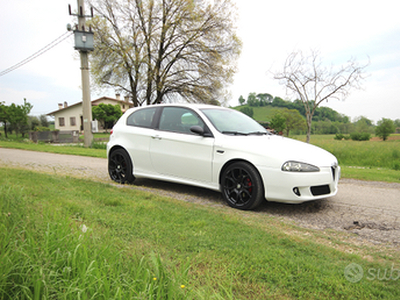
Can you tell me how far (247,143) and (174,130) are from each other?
155 cm

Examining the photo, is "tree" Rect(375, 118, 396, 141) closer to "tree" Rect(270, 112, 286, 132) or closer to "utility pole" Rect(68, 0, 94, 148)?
"tree" Rect(270, 112, 286, 132)

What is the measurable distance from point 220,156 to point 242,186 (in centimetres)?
62

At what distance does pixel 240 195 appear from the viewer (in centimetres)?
460

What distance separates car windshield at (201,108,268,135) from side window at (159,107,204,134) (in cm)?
24

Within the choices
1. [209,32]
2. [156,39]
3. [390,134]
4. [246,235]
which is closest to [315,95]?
[209,32]

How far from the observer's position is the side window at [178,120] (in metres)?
5.39

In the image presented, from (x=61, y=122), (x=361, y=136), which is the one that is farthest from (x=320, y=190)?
(x=61, y=122)

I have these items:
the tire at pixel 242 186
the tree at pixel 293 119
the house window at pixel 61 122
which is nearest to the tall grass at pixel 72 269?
the tire at pixel 242 186

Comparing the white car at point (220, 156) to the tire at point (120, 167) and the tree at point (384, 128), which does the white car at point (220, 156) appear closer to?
the tire at point (120, 167)

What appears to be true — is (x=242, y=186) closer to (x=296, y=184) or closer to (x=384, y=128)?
(x=296, y=184)

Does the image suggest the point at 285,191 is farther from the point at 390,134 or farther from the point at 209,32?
the point at 390,134

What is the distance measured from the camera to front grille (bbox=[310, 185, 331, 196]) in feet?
14.1

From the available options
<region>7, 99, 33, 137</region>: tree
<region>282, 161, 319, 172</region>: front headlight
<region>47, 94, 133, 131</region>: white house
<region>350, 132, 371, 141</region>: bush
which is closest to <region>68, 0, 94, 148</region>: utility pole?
<region>282, 161, 319, 172</region>: front headlight

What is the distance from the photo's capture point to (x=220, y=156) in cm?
484
